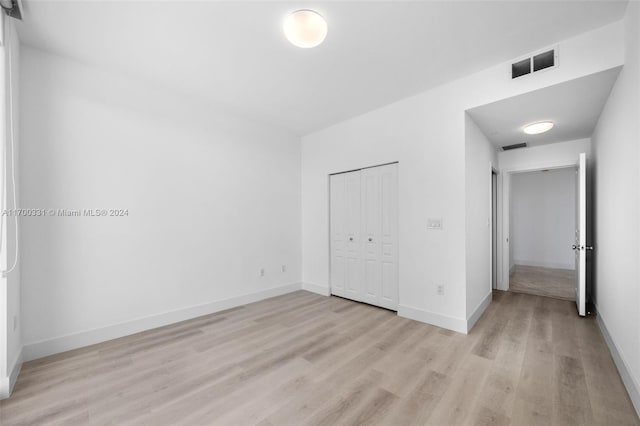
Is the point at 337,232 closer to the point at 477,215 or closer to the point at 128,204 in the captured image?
the point at 477,215

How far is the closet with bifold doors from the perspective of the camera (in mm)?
4016

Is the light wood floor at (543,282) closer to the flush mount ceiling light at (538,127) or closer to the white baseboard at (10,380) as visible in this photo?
the flush mount ceiling light at (538,127)

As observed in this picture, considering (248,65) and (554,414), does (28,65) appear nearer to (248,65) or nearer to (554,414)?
(248,65)

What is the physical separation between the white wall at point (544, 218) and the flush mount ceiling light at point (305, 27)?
727 centimetres

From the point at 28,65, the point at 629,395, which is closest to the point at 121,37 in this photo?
the point at 28,65

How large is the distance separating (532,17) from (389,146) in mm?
1996

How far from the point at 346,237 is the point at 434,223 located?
5.24 feet

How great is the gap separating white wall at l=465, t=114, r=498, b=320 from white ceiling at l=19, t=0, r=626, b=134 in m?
1.00

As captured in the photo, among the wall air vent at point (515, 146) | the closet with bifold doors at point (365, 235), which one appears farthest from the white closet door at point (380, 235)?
the wall air vent at point (515, 146)

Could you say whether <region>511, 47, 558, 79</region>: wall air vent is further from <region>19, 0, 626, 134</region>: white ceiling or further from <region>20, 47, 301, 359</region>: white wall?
<region>20, 47, 301, 359</region>: white wall

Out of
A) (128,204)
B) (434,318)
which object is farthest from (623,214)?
(128,204)

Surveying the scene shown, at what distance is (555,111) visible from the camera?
325cm

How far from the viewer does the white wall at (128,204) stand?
2.71m

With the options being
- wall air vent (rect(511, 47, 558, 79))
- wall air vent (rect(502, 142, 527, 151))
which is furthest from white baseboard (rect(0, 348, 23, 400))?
wall air vent (rect(502, 142, 527, 151))
